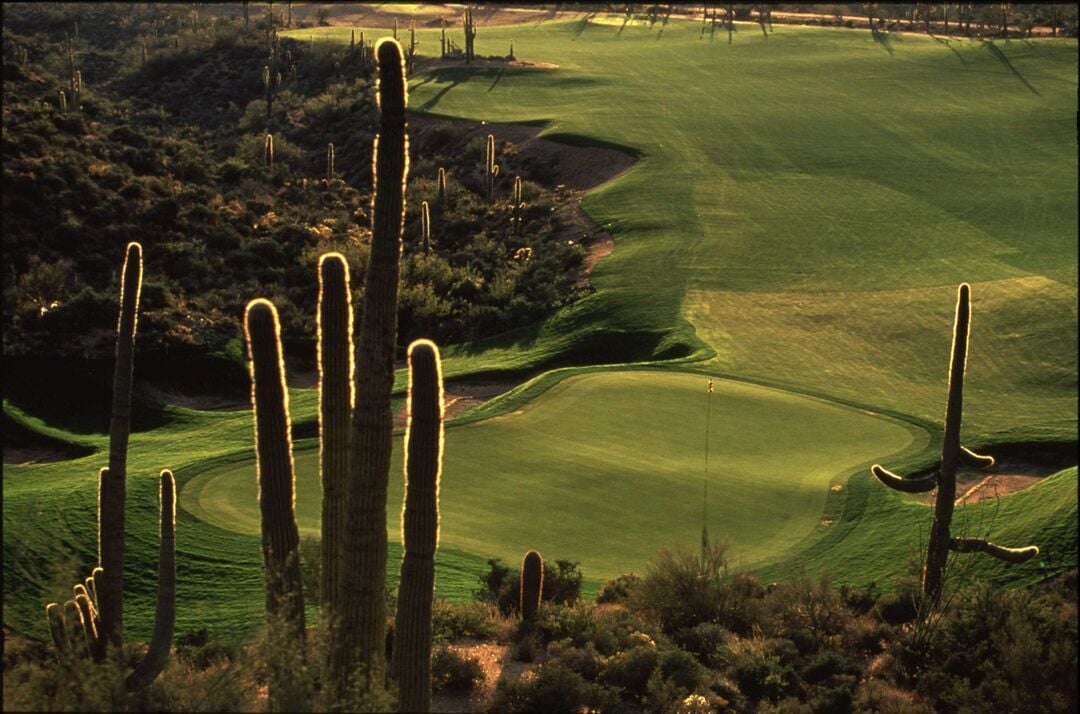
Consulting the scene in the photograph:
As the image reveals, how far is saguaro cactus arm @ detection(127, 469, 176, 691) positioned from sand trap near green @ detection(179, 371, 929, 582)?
6290 mm

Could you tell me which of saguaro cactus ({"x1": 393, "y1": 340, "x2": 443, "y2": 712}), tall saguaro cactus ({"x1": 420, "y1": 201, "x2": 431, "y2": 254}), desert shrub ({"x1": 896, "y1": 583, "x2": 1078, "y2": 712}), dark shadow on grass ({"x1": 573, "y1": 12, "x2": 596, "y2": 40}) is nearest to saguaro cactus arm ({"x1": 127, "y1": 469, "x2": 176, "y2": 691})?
saguaro cactus ({"x1": 393, "y1": 340, "x2": 443, "y2": 712})

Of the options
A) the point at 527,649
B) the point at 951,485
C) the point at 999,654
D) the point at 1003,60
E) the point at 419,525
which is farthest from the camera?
the point at 1003,60

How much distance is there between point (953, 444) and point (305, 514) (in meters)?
9.16

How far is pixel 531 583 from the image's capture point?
680 inches

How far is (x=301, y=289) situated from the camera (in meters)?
42.4

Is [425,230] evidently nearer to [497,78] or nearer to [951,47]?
[497,78]

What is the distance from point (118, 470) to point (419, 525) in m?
4.07

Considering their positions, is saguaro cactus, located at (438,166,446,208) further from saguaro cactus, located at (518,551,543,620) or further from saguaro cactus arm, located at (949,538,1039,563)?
saguaro cactus arm, located at (949,538,1039,563)

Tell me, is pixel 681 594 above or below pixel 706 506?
above

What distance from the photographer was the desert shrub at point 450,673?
15594 mm

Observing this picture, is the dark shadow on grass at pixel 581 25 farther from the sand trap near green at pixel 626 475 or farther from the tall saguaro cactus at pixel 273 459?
the tall saguaro cactus at pixel 273 459

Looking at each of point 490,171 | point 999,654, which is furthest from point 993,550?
point 490,171

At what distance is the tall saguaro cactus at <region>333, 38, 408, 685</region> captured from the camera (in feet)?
40.0

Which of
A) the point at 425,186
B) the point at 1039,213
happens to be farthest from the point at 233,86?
the point at 1039,213
